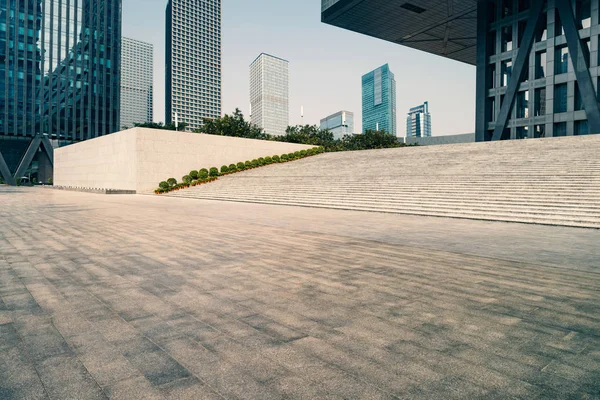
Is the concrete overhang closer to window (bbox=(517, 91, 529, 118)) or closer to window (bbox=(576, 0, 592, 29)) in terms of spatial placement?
window (bbox=(576, 0, 592, 29))

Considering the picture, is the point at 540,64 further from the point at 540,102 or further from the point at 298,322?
the point at 298,322

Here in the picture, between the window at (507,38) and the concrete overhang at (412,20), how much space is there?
495cm

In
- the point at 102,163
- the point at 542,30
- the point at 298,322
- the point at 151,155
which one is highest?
the point at 542,30

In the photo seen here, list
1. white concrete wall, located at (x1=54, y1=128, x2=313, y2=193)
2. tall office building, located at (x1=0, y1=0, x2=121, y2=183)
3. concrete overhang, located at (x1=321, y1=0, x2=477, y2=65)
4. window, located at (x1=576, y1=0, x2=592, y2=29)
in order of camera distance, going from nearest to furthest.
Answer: white concrete wall, located at (x1=54, y1=128, x2=313, y2=193) < window, located at (x1=576, y1=0, x2=592, y2=29) < concrete overhang, located at (x1=321, y1=0, x2=477, y2=65) < tall office building, located at (x1=0, y1=0, x2=121, y2=183)

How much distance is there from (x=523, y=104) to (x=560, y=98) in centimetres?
348

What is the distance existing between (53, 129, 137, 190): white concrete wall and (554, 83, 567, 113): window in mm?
41412

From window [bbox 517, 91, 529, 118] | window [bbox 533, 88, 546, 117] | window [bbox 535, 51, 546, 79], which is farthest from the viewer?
window [bbox 517, 91, 529, 118]

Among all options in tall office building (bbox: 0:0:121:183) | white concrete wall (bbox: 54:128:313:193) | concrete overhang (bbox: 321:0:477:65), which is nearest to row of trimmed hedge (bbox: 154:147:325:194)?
white concrete wall (bbox: 54:128:313:193)

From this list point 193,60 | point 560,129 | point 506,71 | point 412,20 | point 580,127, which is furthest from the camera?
point 193,60

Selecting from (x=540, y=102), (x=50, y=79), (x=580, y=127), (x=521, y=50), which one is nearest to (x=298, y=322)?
(x=580, y=127)

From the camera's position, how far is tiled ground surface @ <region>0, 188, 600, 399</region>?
2311mm

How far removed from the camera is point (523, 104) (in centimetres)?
3941

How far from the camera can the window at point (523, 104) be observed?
1537 inches

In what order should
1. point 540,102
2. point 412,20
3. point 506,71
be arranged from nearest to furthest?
point 540,102
point 506,71
point 412,20
